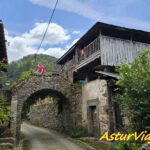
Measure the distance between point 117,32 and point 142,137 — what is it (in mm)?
10552

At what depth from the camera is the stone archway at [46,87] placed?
16.9 m

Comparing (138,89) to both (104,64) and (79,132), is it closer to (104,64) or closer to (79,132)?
(104,64)

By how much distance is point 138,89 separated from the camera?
923 centimetres

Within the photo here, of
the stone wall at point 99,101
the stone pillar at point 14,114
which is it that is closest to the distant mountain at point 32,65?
the stone pillar at point 14,114

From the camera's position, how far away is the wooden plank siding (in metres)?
16.3

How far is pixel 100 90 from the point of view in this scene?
1522cm

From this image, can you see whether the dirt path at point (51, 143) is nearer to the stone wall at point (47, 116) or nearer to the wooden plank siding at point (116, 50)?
the stone wall at point (47, 116)

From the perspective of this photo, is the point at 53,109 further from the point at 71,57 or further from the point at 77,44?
the point at 77,44

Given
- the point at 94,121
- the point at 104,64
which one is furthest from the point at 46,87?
A: the point at 104,64

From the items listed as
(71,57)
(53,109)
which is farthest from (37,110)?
(71,57)

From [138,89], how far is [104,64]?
688cm

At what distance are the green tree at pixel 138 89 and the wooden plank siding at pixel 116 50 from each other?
243 inches

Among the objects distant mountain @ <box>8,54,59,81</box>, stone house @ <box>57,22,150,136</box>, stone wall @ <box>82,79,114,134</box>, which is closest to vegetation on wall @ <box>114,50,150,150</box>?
stone house @ <box>57,22,150,136</box>

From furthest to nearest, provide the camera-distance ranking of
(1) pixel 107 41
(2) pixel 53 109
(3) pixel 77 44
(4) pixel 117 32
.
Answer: (2) pixel 53 109 < (3) pixel 77 44 < (4) pixel 117 32 < (1) pixel 107 41
